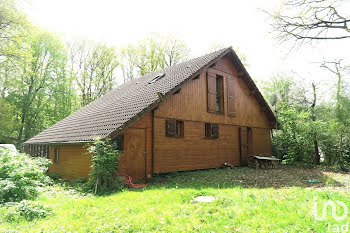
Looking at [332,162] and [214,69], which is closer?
[214,69]

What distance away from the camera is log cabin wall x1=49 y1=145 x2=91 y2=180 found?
10.1 meters

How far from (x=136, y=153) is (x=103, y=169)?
2505mm

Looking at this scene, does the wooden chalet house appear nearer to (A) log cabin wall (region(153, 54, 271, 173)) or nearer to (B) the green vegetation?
(A) log cabin wall (region(153, 54, 271, 173))

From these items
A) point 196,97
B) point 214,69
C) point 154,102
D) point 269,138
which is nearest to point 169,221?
point 154,102

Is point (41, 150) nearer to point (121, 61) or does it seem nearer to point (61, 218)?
point (61, 218)

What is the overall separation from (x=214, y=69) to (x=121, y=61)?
20.5 metres

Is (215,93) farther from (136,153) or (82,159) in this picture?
(82,159)

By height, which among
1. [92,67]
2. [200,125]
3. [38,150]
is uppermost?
[92,67]

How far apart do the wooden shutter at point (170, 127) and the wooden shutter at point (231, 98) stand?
A: 4.85 metres

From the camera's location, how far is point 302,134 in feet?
54.6

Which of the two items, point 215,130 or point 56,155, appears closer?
point 56,155

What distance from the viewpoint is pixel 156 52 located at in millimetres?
30453

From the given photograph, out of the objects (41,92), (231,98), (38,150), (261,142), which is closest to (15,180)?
(38,150)

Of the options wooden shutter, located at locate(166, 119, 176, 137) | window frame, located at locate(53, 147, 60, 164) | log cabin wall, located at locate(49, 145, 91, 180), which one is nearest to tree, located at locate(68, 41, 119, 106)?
window frame, located at locate(53, 147, 60, 164)
